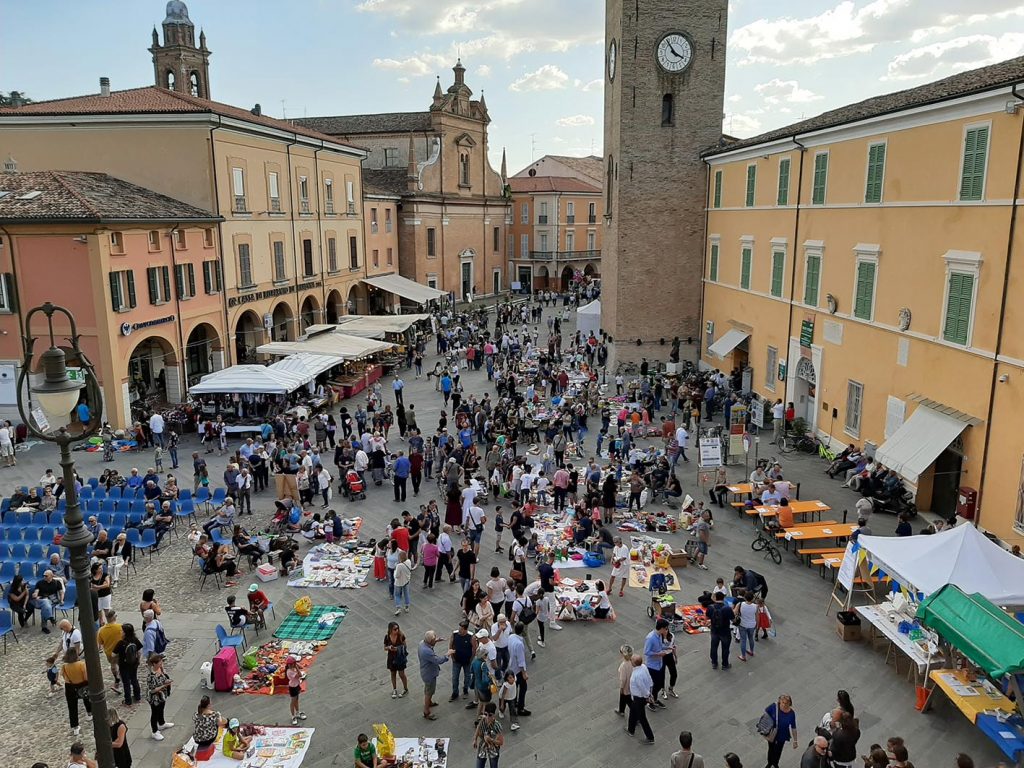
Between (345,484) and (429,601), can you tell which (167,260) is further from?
(429,601)

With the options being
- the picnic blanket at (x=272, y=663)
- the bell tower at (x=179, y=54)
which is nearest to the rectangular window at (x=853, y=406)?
the picnic blanket at (x=272, y=663)

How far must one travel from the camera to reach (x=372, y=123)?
5334 cm

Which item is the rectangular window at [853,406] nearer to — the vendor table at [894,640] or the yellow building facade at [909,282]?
the yellow building facade at [909,282]

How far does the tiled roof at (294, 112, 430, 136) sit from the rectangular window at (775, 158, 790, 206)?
31540mm

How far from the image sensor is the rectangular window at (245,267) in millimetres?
A: 31078

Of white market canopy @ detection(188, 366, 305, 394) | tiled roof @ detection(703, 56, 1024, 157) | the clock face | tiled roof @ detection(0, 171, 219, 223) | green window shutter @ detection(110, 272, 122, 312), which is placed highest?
the clock face

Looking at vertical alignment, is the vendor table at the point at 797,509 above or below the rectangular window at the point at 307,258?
below

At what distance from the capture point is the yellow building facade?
14.6 m

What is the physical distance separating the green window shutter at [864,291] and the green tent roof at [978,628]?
10733 millimetres

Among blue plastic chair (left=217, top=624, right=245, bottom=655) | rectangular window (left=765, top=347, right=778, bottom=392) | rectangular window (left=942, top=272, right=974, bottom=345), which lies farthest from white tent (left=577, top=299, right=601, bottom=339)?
blue plastic chair (left=217, top=624, right=245, bottom=655)

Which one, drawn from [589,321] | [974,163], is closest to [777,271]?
[974,163]

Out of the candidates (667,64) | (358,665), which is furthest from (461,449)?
(667,64)

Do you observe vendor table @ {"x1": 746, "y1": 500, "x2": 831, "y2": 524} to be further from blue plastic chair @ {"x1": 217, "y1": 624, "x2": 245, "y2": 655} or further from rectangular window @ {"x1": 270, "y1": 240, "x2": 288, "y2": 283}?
rectangular window @ {"x1": 270, "y1": 240, "x2": 288, "y2": 283}

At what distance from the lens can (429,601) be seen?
45.1ft
